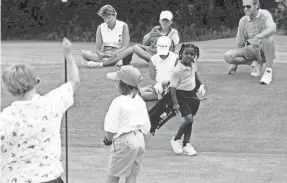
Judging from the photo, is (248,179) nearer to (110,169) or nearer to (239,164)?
(239,164)

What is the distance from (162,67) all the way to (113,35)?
A: 2.90 metres

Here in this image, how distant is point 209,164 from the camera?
8531 millimetres

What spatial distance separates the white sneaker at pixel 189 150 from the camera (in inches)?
355

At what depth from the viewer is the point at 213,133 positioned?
998 centimetres

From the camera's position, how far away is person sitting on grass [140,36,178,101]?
1030 cm

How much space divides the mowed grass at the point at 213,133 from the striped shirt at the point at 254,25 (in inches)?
24.1

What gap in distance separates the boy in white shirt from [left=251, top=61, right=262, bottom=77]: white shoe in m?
6.11

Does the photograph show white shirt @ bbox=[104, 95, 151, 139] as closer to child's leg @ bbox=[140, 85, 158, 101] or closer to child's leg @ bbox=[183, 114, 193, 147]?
child's leg @ bbox=[183, 114, 193, 147]

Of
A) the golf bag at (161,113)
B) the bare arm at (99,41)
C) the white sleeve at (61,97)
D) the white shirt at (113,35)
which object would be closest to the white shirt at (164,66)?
the golf bag at (161,113)

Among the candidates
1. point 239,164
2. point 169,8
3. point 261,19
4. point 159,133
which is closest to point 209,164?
point 239,164

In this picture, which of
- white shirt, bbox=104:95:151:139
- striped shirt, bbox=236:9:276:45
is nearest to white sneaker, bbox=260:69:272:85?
striped shirt, bbox=236:9:276:45

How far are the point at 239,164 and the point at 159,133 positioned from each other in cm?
178

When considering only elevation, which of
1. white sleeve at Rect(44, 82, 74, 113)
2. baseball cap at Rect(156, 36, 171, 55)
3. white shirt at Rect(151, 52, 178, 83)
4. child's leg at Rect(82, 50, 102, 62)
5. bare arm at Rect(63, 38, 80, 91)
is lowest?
child's leg at Rect(82, 50, 102, 62)

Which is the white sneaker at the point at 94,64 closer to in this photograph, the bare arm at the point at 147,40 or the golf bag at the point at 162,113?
the bare arm at the point at 147,40
